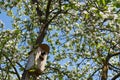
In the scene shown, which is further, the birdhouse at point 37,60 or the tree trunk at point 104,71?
the tree trunk at point 104,71

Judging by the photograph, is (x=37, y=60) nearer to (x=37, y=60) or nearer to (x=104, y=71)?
(x=37, y=60)

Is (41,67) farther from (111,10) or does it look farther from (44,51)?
(111,10)

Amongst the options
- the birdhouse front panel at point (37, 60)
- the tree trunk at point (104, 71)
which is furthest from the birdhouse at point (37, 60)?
the tree trunk at point (104, 71)

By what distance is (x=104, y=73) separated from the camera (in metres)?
12.6

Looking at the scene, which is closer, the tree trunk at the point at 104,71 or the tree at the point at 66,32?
the tree at the point at 66,32

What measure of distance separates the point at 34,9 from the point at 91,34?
3391mm

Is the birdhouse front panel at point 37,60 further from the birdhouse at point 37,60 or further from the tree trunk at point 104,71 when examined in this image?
the tree trunk at point 104,71

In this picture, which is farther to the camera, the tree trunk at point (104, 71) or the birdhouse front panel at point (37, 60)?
the tree trunk at point (104, 71)

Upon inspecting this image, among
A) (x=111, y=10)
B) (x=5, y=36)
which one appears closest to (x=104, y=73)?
(x=5, y=36)

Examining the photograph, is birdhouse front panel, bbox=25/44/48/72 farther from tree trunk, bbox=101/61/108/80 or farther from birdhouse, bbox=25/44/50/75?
tree trunk, bbox=101/61/108/80

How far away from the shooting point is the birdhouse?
27.9 feet

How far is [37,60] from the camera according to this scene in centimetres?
898

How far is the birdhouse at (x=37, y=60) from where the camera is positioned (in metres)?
8.52

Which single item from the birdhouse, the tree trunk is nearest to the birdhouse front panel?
the birdhouse
